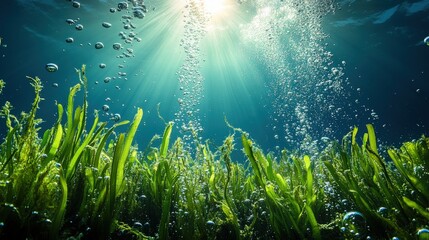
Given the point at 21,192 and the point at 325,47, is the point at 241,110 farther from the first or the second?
the point at 21,192

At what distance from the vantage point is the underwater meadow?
6.30ft

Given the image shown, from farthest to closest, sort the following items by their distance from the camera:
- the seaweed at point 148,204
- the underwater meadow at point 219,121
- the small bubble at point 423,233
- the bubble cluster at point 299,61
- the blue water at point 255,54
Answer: the blue water at point 255,54
the bubble cluster at point 299,61
the underwater meadow at point 219,121
the seaweed at point 148,204
the small bubble at point 423,233

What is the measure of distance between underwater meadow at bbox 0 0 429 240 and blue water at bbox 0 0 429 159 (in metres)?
0.24

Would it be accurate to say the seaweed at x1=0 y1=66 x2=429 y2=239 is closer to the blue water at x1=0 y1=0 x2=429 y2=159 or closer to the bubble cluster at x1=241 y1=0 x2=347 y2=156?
the bubble cluster at x1=241 y1=0 x2=347 y2=156

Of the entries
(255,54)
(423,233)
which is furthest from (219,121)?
(423,233)

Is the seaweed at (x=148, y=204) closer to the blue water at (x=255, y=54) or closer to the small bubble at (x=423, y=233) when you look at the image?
the small bubble at (x=423, y=233)

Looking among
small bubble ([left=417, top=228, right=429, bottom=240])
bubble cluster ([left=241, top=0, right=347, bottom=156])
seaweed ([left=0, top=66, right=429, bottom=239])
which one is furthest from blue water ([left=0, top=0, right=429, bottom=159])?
small bubble ([left=417, top=228, right=429, bottom=240])

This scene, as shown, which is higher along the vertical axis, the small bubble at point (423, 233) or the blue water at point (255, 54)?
the blue water at point (255, 54)

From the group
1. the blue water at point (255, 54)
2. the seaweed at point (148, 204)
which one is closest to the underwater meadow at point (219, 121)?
the seaweed at point (148, 204)

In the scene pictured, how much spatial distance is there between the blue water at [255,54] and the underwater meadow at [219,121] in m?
0.24

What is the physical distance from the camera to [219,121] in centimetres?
7556

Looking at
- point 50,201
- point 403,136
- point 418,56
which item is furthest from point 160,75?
point 50,201

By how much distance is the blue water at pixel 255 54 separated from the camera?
24250mm

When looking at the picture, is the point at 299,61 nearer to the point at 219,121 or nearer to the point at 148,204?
the point at 148,204
